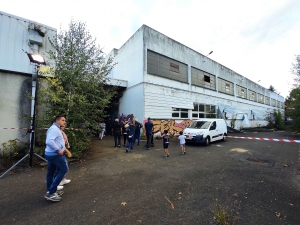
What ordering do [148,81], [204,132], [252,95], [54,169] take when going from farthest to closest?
[252,95] < [148,81] < [204,132] < [54,169]

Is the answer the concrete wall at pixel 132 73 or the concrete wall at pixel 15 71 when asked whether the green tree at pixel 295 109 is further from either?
the concrete wall at pixel 15 71

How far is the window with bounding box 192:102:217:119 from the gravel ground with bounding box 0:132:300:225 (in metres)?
10.6

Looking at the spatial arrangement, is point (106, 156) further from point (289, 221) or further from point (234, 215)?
point (289, 221)

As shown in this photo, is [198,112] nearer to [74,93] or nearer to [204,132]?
[204,132]

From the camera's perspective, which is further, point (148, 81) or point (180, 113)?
point (180, 113)

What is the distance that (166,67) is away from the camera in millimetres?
14297

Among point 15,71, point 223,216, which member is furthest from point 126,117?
point 223,216

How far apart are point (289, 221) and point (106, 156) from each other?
20.8ft

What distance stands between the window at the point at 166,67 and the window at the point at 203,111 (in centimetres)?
328

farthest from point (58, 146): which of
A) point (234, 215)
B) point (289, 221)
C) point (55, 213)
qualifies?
point (289, 221)

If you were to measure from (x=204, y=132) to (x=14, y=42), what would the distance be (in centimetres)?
1156

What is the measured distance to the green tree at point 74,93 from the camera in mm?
6125

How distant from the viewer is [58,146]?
3.21 metres

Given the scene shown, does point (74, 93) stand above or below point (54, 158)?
above
